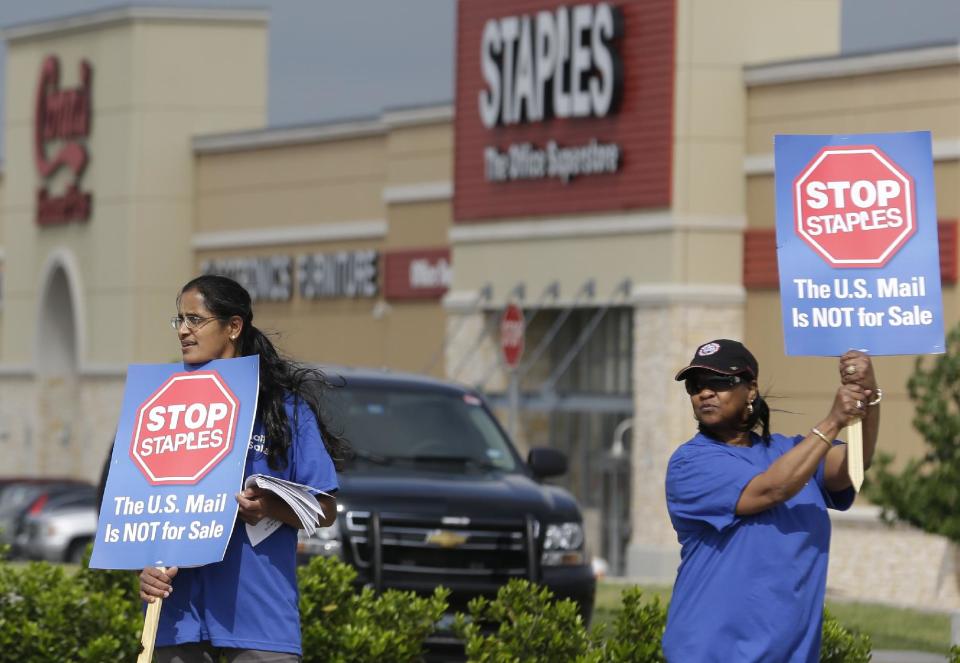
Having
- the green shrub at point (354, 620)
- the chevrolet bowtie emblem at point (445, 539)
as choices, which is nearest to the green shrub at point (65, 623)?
the green shrub at point (354, 620)

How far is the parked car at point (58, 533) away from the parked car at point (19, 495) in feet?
1.17

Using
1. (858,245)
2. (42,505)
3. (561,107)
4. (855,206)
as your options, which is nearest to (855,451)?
(858,245)

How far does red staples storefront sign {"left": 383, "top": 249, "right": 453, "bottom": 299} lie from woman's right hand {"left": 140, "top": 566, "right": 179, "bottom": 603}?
3020cm

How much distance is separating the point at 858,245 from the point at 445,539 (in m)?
6.02

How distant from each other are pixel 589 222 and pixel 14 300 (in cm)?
2126

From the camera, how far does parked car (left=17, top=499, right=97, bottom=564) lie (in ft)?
108

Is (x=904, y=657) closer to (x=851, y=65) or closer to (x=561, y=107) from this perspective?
(x=851, y=65)

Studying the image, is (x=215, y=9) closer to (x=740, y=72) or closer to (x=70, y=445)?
(x=70, y=445)

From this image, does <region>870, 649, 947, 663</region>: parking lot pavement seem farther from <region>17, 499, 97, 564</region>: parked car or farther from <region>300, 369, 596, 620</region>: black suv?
<region>17, 499, 97, 564</region>: parked car

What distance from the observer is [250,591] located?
23.2ft

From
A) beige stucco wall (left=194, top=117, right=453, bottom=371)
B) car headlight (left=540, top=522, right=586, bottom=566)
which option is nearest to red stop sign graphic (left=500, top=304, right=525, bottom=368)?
car headlight (left=540, top=522, right=586, bottom=566)

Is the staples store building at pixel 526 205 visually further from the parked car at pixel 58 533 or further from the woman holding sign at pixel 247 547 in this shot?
the woman holding sign at pixel 247 547

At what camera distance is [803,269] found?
297 inches

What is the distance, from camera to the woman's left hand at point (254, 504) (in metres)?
7.02
